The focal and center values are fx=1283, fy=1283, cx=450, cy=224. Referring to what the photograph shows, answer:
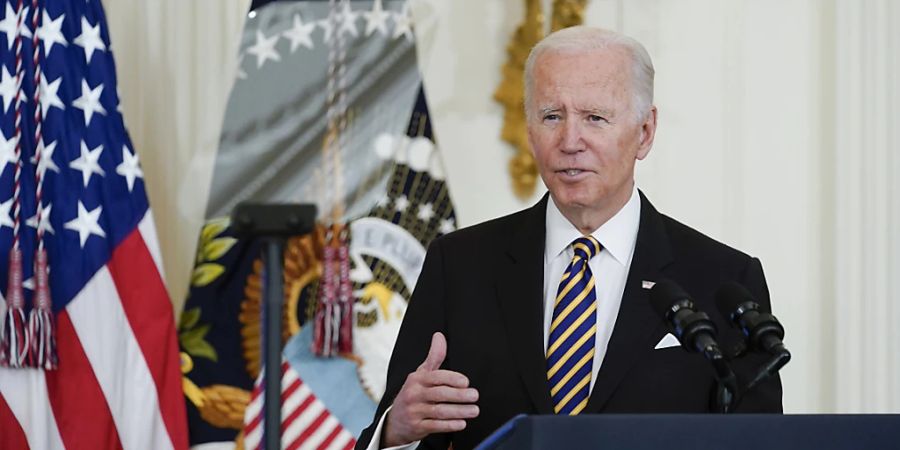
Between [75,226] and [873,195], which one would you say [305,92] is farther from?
[873,195]

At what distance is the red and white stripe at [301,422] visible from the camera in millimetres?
4133

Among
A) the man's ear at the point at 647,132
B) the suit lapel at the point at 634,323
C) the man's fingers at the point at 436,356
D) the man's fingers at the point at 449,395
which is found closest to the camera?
the man's fingers at the point at 449,395

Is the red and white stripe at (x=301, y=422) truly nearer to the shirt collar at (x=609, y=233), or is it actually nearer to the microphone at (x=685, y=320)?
the shirt collar at (x=609, y=233)

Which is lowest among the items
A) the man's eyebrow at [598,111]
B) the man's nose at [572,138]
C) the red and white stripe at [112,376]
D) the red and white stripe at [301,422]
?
the red and white stripe at [301,422]

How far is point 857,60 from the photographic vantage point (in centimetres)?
465

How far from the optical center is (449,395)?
208 cm

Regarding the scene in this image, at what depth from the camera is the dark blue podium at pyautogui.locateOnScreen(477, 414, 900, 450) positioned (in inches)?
64.8

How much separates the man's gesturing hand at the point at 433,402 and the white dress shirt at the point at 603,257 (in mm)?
342

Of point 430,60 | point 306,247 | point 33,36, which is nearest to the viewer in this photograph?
point 33,36

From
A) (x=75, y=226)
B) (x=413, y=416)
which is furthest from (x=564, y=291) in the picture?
(x=75, y=226)

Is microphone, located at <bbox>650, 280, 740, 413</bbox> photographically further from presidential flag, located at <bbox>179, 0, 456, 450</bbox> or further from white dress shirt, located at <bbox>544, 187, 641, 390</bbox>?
presidential flag, located at <bbox>179, 0, 456, 450</bbox>

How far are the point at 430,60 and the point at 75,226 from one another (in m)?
1.39

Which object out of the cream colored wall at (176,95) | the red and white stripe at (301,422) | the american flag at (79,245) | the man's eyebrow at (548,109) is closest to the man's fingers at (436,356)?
the man's eyebrow at (548,109)

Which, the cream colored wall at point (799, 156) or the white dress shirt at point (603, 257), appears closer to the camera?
the white dress shirt at point (603, 257)
